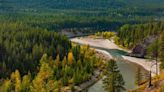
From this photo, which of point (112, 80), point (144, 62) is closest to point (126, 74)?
point (144, 62)

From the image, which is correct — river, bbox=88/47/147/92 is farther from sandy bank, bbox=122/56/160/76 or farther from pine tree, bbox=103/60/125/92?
pine tree, bbox=103/60/125/92

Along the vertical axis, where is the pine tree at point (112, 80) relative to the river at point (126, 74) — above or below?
above

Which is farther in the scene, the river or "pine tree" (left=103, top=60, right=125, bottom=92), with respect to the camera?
the river

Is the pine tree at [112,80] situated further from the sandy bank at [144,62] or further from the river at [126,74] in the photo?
the sandy bank at [144,62]

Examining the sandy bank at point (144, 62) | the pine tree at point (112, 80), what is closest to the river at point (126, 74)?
the sandy bank at point (144, 62)

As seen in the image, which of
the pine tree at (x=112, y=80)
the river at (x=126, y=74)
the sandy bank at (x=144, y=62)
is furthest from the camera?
the sandy bank at (x=144, y=62)

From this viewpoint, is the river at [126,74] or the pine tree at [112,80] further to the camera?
the river at [126,74]

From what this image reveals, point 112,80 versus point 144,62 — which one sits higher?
point 112,80

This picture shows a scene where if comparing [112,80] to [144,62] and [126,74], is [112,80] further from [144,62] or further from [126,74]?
[144,62]

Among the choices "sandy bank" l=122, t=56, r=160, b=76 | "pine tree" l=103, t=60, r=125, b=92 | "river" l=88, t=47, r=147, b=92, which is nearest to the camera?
"pine tree" l=103, t=60, r=125, b=92

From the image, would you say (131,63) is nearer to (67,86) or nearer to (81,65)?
(81,65)

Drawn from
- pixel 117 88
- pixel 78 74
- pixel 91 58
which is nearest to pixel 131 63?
pixel 91 58

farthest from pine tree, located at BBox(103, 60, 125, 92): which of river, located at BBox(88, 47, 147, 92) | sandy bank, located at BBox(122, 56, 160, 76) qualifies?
sandy bank, located at BBox(122, 56, 160, 76)
